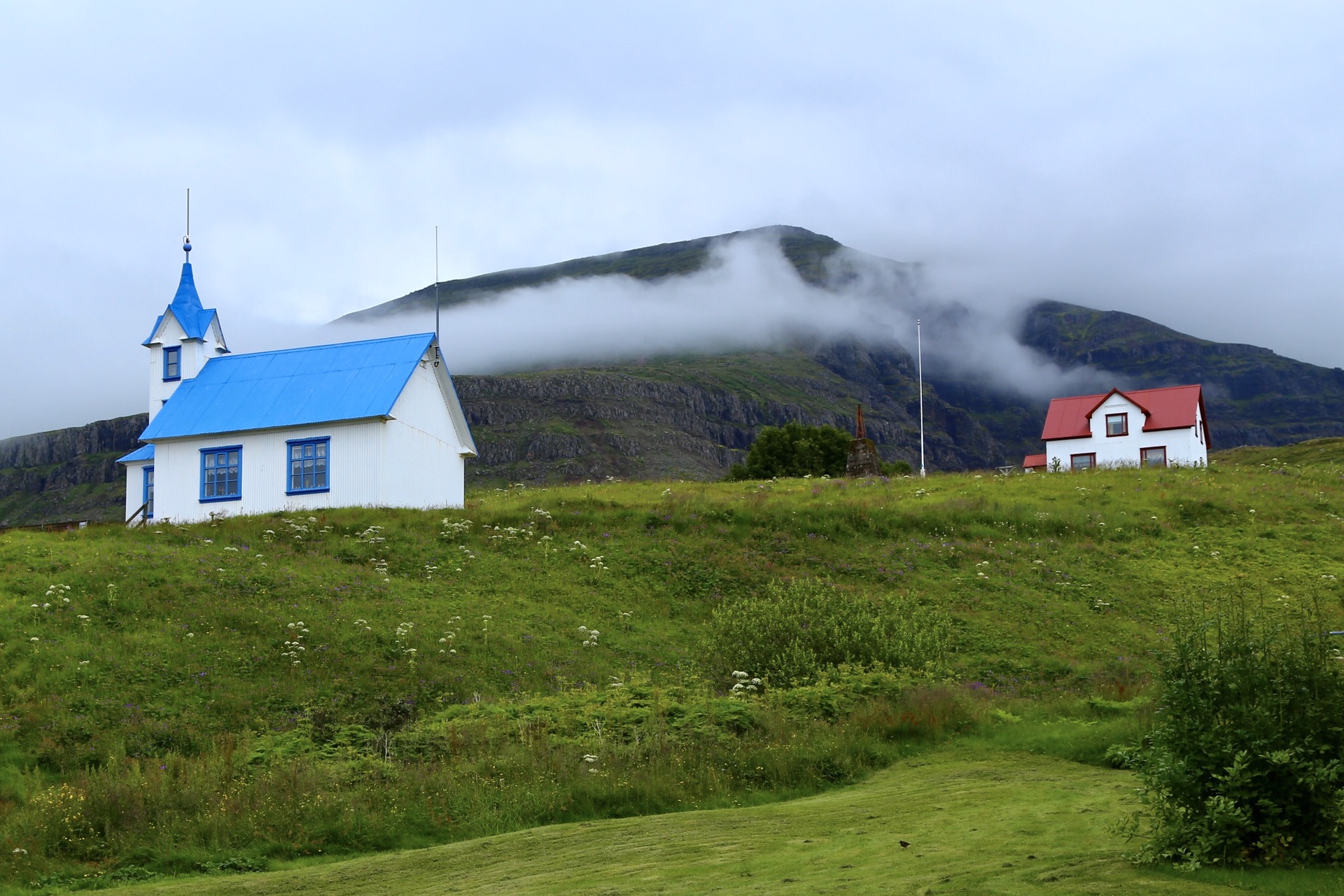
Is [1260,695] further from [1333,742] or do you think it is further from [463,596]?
[463,596]

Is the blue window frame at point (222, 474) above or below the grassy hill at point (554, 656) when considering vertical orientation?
above

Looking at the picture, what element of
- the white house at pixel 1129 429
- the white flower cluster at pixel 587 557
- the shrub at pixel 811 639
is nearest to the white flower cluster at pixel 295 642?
the shrub at pixel 811 639

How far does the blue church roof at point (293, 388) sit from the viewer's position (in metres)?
40.4

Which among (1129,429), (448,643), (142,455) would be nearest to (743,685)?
(448,643)

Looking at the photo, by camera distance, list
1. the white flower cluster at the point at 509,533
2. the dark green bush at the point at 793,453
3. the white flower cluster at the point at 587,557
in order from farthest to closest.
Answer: the dark green bush at the point at 793,453
the white flower cluster at the point at 509,533
the white flower cluster at the point at 587,557

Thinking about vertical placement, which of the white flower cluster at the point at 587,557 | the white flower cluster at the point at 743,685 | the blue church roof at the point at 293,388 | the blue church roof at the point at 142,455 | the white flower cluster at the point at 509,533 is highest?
the blue church roof at the point at 293,388

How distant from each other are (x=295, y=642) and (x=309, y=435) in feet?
56.4

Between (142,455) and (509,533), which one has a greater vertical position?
(142,455)

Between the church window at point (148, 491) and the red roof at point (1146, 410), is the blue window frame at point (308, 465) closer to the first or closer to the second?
Answer: the church window at point (148, 491)

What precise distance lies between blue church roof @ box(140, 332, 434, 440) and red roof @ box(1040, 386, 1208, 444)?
4375cm

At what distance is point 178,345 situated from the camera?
153ft

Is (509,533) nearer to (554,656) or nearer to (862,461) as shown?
(554,656)

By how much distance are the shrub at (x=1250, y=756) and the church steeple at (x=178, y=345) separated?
4301 centimetres

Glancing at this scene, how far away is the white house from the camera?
229ft
